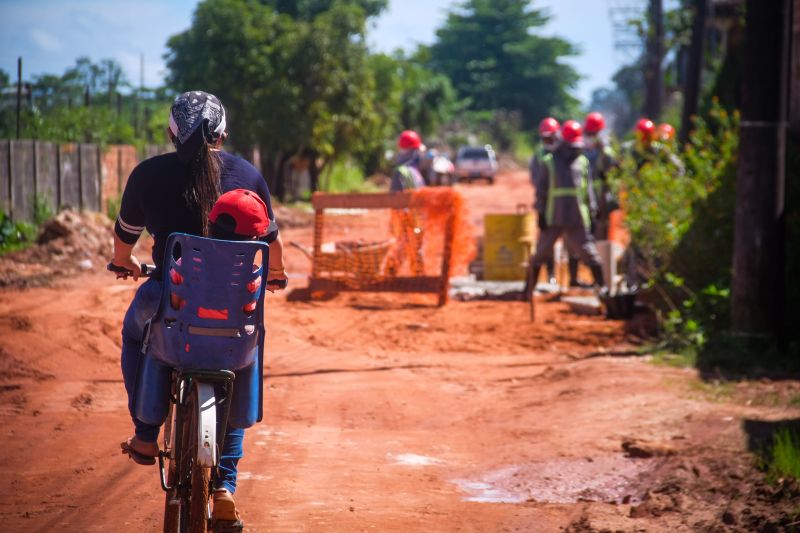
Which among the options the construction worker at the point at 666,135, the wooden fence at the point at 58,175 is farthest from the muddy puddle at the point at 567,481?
the wooden fence at the point at 58,175

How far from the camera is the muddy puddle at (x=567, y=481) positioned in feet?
19.8

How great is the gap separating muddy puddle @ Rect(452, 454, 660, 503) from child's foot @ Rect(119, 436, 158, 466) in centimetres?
193

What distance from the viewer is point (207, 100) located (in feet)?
15.2

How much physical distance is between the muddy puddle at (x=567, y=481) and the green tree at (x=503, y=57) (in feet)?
259

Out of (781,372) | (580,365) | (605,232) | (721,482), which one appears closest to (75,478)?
(721,482)

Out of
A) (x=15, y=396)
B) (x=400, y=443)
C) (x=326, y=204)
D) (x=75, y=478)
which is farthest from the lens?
(x=326, y=204)

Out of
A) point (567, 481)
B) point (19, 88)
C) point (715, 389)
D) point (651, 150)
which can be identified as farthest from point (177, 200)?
point (19, 88)

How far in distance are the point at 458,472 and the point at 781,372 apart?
3.87 m

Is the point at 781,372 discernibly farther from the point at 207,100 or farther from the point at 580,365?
the point at 207,100

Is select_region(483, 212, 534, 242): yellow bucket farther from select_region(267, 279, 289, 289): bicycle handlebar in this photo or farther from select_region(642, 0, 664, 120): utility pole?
select_region(642, 0, 664, 120): utility pole

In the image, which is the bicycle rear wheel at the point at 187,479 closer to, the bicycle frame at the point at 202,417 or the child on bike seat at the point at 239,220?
the bicycle frame at the point at 202,417

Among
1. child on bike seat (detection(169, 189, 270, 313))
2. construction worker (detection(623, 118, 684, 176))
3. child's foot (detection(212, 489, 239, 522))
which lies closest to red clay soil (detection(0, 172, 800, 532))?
child's foot (detection(212, 489, 239, 522))

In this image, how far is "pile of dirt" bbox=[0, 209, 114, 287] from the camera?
45.9 ft

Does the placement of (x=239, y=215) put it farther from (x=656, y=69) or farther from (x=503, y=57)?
(x=503, y=57)
